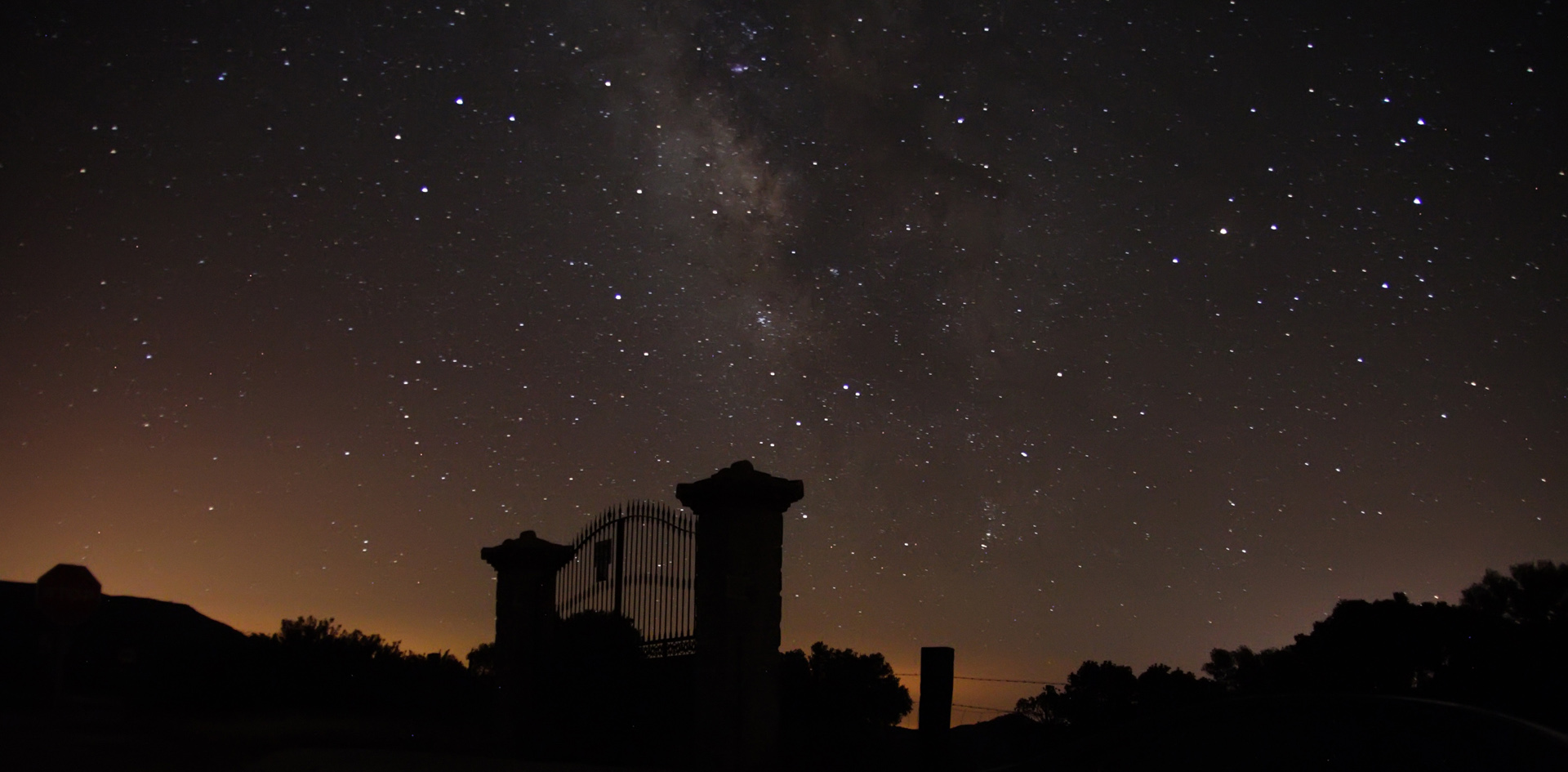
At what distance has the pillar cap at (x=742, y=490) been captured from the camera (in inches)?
327

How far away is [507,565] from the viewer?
10555 millimetres

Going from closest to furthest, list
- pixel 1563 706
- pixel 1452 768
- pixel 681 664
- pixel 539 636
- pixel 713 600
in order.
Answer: pixel 1452 768, pixel 713 600, pixel 681 664, pixel 539 636, pixel 1563 706

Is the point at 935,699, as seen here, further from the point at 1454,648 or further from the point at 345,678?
the point at 1454,648

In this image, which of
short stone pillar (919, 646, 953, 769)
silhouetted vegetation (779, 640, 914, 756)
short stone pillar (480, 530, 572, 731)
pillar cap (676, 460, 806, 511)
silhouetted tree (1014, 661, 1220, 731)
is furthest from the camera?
silhouetted tree (1014, 661, 1220, 731)

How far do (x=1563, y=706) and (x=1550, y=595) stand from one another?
5.21 m

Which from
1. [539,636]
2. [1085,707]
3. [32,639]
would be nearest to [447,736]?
[539,636]

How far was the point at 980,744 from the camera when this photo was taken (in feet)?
37.5

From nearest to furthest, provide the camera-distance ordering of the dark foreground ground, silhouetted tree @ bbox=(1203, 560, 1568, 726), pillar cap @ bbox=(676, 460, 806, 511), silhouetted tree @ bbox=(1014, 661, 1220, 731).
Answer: the dark foreground ground
pillar cap @ bbox=(676, 460, 806, 511)
silhouetted tree @ bbox=(1203, 560, 1568, 726)
silhouetted tree @ bbox=(1014, 661, 1220, 731)

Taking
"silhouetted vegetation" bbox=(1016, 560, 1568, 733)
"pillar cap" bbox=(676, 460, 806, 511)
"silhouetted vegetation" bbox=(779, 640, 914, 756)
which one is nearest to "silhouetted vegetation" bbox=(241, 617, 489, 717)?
"silhouetted vegetation" bbox=(779, 640, 914, 756)

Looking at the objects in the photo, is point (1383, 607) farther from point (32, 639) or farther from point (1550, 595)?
point (32, 639)

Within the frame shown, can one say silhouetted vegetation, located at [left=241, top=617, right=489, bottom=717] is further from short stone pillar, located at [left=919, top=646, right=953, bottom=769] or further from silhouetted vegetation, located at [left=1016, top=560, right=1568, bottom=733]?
silhouetted vegetation, located at [left=1016, top=560, right=1568, bottom=733]

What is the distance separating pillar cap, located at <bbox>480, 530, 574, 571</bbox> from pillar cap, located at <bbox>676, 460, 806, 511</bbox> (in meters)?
2.56

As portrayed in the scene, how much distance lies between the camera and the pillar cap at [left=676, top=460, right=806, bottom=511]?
27.3 ft

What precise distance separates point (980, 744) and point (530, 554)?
19.8 ft
